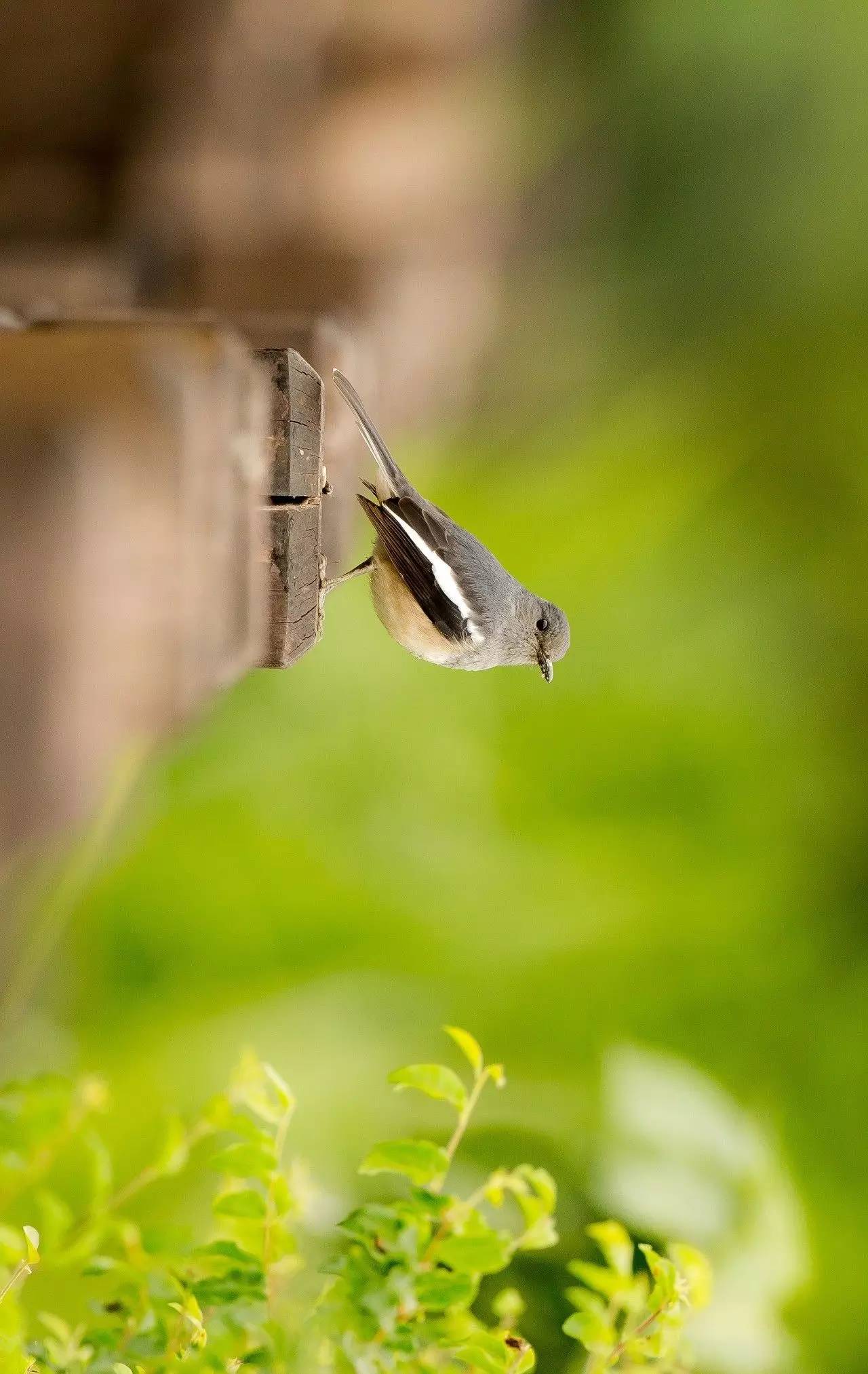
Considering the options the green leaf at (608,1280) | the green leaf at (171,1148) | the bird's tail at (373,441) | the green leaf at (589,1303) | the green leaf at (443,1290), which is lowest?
the green leaf at (589,1303)

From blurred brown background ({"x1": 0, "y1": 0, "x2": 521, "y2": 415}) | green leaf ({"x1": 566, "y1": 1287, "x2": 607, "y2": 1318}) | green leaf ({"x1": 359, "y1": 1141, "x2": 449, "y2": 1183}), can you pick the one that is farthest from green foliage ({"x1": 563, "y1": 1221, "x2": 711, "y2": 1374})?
blurred brown background ({"x1": 0, "y1": 0, "x2": 521, "y2": 415})

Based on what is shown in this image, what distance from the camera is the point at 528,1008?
1.25m

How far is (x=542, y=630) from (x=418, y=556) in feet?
0.56

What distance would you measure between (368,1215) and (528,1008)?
693mm

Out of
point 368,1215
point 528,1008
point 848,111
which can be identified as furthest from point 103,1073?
point 848,111

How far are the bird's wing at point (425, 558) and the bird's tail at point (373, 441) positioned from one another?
0.05 ft

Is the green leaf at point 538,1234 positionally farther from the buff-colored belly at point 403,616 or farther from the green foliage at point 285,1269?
the buff-colored belly at point 403,616

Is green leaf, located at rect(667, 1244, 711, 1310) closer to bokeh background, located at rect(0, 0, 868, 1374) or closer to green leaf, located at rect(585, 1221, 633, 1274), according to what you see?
green leaf, located at rect(585, 1221, 633, 1274)

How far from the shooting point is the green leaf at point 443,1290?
22.2 inches

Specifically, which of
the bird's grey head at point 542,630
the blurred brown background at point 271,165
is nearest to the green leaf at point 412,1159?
the bird's grey head at point 542,630

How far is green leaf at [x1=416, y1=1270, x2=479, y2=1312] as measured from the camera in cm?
56

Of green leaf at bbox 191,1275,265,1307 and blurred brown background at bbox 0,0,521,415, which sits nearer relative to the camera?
green leaf at bbox 191,1275,265,1307

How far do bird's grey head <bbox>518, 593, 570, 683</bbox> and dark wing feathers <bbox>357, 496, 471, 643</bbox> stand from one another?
0.11 metres

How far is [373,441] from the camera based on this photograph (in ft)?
2.61
